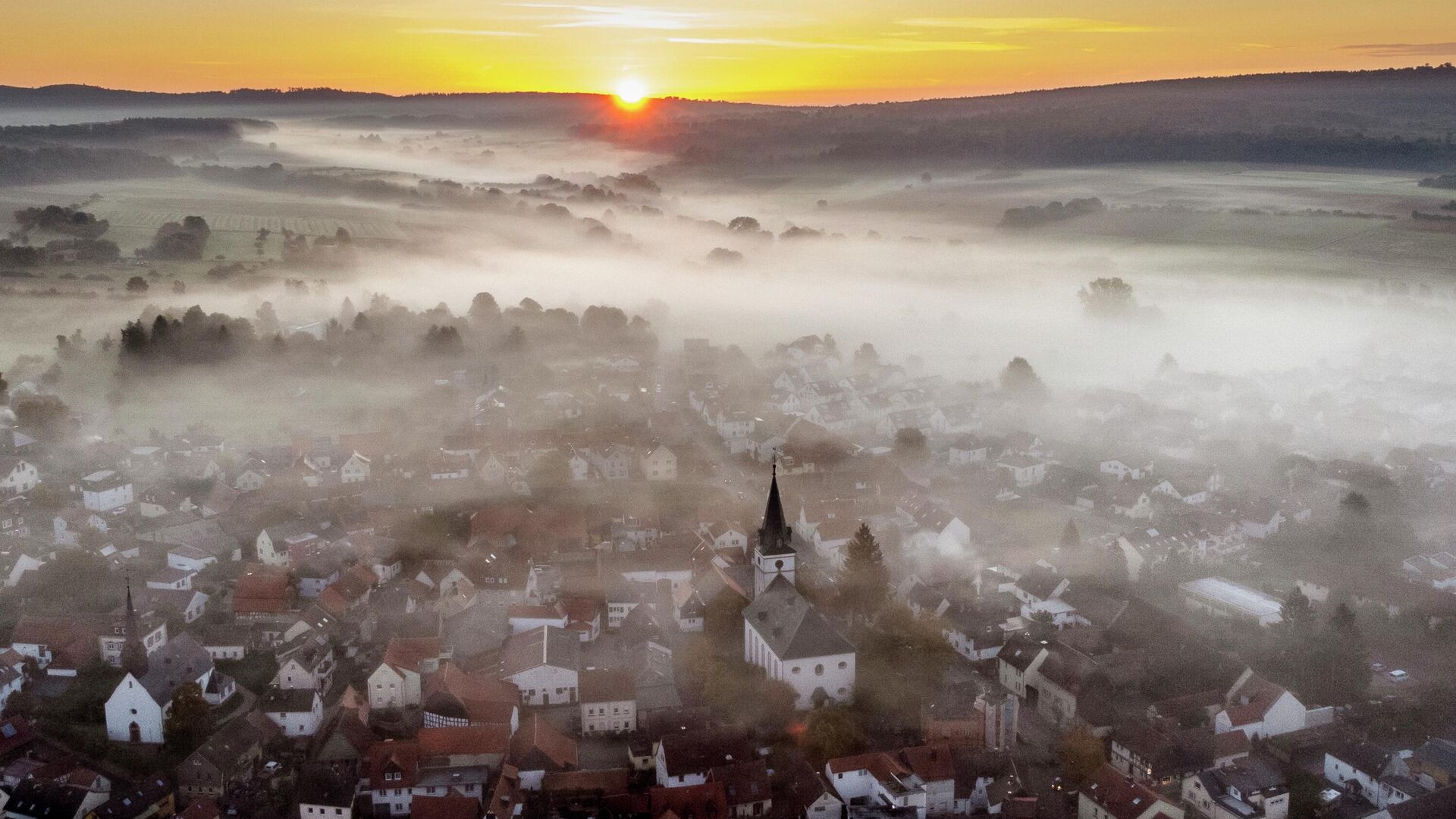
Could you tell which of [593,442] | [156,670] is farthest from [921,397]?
[156,670]

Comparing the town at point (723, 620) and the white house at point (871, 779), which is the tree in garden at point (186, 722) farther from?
the white house at point (871, 779)

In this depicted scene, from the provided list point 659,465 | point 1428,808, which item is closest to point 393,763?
point 1428,808

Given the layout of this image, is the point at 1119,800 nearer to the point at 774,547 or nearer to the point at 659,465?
the point at 774,547

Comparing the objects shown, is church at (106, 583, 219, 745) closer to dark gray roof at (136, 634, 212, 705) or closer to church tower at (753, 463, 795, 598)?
dark gray roof at (136, 634, 212, 705)

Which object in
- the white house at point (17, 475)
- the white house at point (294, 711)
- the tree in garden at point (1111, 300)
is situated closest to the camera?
the white house at point (294, 711)

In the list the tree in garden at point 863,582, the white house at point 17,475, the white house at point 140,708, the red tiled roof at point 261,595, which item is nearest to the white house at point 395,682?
the white house at point 140,708

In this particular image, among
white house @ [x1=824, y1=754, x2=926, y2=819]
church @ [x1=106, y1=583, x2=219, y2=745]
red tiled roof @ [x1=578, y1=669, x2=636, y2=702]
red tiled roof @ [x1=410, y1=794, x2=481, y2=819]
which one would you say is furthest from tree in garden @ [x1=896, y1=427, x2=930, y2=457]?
red tiled roof @ [x1=410, y1=794, x2=481, y2=819]
